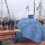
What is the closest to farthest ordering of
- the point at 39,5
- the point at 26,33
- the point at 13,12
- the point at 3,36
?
the point at 3,36, the point at 26,33, the point at 13,12, the point at 39,5

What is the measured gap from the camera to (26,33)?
5.46 meters

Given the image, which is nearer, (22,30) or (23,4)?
(22,30)

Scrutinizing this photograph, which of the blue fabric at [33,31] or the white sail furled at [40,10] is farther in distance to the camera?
the white sail furled at [40,10]

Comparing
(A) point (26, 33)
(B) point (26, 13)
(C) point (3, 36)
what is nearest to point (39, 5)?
(B) point (26, 13)

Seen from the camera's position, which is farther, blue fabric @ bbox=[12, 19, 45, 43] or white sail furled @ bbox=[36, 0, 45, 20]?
white sail furled @ bbox=[36, 0, 45, 20]

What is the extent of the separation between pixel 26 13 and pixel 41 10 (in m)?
0.81

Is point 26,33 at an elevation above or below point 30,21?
below

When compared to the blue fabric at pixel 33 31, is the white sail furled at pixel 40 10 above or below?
above

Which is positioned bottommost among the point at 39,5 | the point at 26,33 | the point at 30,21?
the point at 26,33

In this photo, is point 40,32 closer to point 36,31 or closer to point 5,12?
point 36,31

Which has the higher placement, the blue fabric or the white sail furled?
the white sail furled

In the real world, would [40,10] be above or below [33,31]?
above

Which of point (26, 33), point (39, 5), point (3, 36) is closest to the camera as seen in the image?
point (3, 36)

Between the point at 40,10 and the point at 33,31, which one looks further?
the point at 40,10
